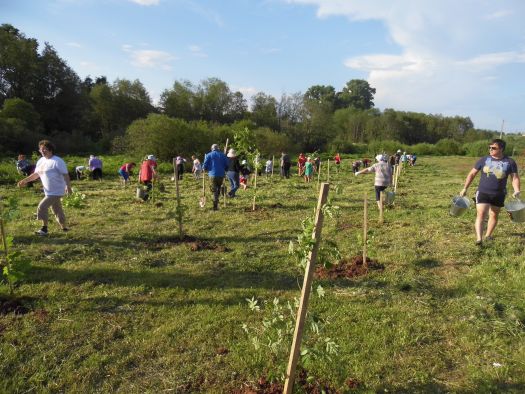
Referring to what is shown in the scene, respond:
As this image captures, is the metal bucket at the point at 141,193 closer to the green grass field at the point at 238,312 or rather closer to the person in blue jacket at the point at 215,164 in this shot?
the person in blue jacket at the point at 215,164

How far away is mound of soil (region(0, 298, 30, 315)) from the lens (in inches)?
175

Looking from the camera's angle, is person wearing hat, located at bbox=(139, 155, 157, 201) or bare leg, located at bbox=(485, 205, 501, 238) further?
person wearing hat, located at bbox=(139, 155, 157, 201)

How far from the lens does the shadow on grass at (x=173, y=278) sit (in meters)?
5.33

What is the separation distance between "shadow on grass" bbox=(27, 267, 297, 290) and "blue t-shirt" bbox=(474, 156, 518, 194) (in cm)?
354

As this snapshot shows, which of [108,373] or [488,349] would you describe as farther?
[488,349]

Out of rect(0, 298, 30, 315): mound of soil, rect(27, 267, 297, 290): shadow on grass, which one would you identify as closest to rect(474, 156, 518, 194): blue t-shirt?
rect(27, 267, 297, 290): shadow on grass

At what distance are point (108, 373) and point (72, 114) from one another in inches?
1825

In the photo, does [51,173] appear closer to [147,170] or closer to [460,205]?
[147,170]

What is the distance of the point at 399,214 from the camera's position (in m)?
9.80

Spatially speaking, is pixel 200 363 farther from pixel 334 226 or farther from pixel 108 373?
pixel 334 226

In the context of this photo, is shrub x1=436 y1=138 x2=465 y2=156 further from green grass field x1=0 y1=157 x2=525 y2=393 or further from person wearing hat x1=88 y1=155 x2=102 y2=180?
green grass field x1=0 y1=157 x2=525 y2=393

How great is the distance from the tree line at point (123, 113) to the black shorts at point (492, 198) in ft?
88.4

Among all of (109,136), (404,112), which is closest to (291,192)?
(109,136)

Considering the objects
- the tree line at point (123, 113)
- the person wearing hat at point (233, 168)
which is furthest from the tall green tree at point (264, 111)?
the person wearing hat at point (233, 168)
